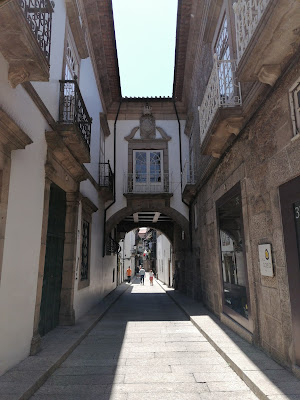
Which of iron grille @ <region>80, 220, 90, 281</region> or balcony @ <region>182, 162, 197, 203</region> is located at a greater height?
balcony @ <region>182, 162, 197, 203</region>

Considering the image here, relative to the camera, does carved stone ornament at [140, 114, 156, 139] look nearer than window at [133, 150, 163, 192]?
No

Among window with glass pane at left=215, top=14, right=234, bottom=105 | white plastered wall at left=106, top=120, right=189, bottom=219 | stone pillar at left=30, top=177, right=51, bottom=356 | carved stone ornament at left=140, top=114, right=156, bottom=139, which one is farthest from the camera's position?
carved stone ornament at left=140, top=114, right=156, bottom=139

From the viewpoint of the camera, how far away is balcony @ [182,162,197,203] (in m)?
9.93

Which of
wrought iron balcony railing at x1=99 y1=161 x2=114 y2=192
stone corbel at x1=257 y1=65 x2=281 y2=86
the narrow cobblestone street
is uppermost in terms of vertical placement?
wrought iron balcony railing at x1=99 y1=161 x2=114 y2=192

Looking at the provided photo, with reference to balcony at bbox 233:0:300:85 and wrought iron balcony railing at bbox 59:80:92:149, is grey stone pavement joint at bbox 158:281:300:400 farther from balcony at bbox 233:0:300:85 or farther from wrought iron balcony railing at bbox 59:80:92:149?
wrought iron balcony railing at bbox 59:80:92:149

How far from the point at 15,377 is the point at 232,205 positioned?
4511mm

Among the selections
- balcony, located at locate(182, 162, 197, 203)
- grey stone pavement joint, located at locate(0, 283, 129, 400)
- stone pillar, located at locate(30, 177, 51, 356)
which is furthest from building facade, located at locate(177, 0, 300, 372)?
stone pillar, located at locate(30, 177, 51, 356)

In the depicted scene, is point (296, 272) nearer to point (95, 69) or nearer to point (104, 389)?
point (104, 389)

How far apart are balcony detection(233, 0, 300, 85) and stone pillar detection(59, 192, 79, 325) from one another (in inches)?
183

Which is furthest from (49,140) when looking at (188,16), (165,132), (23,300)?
(165,132)

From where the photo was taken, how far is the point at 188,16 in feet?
29.6

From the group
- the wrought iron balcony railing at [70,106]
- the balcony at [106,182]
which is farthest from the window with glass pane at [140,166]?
the wrought iron balcony railing at [70,106]

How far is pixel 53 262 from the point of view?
603 cm

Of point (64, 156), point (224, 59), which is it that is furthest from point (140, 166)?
point (64, 156)
